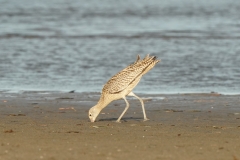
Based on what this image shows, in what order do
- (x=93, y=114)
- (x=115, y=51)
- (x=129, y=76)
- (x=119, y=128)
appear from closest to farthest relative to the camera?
1. (x=119, y=128)
2. (x=93, y=114)
3. (x=129, y=76)
4. (x=115, y=51)

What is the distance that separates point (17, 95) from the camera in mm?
13820

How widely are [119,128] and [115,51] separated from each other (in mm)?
12938

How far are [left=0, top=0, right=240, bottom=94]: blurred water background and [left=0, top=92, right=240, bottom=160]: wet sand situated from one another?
170cm

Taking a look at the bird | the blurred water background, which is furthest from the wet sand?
the blurred water background

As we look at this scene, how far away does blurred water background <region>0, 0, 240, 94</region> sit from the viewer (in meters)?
16.0

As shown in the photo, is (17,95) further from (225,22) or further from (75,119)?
(225,22)

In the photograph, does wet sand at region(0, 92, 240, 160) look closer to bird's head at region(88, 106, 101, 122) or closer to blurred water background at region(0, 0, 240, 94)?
bird's head at region(88, 106, 101, 122)

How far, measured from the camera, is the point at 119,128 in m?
9.87

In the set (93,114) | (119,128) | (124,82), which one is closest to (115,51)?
(124,82)

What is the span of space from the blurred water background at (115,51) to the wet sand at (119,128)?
5.59 ft

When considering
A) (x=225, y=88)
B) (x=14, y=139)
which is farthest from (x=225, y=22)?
(x=14, y=139)

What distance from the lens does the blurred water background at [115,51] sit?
630 inches

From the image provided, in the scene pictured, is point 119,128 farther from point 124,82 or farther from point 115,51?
point 115,51

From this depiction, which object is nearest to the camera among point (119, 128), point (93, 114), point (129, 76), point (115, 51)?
point (119, 128)
